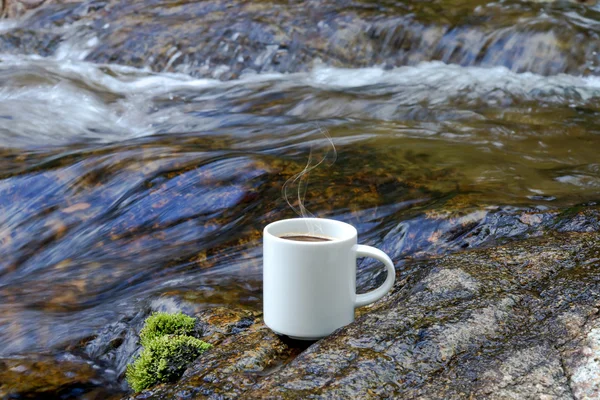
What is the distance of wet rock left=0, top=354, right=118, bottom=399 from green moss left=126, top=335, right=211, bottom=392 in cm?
50

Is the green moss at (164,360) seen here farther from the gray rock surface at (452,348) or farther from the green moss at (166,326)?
the green moss at (166,326)

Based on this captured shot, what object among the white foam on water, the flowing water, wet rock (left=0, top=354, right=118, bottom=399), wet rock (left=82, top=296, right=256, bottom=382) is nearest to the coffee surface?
wet rock (left=82, top=296, right=256, bottom=382)

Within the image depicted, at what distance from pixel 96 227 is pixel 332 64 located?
20.3ft

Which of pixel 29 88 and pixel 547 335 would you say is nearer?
pixel 547 335

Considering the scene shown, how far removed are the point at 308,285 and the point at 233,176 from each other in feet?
8.93

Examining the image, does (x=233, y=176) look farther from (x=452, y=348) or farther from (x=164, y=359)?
(x=452, y=348)

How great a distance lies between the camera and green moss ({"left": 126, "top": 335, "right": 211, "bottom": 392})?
261cm

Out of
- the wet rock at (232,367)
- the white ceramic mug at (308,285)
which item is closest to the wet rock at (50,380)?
the wet rock at (232,367)

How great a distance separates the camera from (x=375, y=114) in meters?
7.70

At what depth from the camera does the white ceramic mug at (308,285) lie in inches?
104

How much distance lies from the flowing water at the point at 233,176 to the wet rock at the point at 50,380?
0.81 feet

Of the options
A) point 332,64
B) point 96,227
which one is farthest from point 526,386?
point 332,64

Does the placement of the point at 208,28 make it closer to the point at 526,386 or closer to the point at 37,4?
the point at 37,4

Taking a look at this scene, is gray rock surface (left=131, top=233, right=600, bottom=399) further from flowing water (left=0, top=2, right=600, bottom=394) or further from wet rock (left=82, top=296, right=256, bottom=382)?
flowing water (left=0, top=2, right=600, bottom=394)
